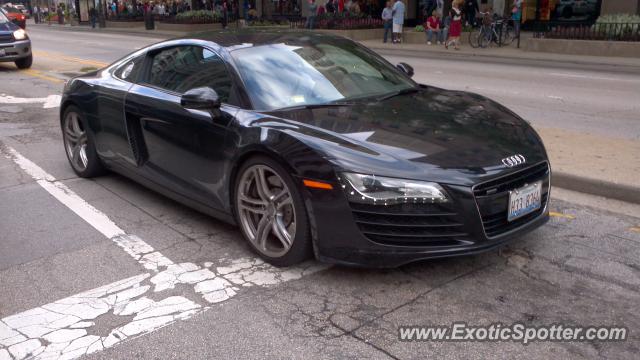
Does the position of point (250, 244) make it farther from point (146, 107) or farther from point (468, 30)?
point (468, 30)

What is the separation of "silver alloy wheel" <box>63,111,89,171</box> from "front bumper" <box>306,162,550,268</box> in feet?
11.6

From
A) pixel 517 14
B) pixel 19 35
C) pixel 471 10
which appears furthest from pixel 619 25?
pixel 19 35

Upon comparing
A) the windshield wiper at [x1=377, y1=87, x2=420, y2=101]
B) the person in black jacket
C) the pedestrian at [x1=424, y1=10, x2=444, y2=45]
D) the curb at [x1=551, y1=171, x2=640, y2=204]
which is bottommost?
the curb at [x1=551, y1=171, x2=640, y2=204]

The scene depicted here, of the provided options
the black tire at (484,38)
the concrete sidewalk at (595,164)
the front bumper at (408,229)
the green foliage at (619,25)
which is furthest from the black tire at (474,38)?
the front bumper at (408,229)

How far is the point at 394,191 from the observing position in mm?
3432

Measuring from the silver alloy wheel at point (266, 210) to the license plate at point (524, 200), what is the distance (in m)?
1.32

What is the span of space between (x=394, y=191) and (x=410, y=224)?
8.4 inches

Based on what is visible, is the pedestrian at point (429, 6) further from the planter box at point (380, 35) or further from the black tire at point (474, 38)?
the black tire at point (474, 38)

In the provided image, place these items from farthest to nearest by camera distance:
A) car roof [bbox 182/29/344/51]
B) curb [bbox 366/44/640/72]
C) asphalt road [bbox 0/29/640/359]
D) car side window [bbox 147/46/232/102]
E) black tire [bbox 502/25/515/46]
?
black tire [bbox 502/25/515/46] → curb [bbox 366/44/640/72] → car roof [bbox 182/29/344/51] → car side window [bbox 147/46/232/102] → asphalt road [bbox 0/29/640/359]

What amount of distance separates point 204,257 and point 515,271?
208 centimetres

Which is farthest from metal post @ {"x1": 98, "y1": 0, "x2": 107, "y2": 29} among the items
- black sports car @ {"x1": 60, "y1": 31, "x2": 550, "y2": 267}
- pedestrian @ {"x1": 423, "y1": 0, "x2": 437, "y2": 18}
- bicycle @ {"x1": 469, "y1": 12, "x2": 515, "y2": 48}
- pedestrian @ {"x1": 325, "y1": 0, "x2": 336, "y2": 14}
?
black sports car @ {"x1": 60, "y1": 31, "x2": 550, "y2": 267}

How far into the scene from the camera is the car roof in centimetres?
482

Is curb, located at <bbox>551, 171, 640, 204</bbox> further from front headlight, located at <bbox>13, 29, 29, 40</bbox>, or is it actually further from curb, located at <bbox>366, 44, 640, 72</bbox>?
front headlight, located at <bbox>13, 29, 29, 40</bbox>

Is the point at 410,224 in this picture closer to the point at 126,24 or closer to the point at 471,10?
the point at 471,10
